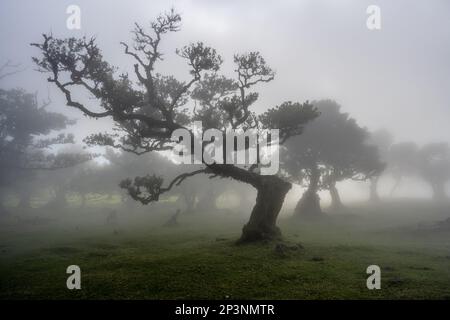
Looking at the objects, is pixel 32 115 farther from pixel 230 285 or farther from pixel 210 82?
pixel 230 285

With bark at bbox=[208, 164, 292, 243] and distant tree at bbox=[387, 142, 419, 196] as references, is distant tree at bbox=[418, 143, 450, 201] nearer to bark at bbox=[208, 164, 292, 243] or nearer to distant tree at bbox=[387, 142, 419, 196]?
distant tree at bbox=[387, 142, 419, 196]

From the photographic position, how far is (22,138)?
65.9 m

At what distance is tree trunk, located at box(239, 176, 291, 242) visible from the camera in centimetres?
2284

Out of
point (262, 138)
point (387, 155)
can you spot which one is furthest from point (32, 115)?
point (387, 155)

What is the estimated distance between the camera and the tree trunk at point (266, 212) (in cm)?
2284

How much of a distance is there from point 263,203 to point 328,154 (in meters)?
37.4

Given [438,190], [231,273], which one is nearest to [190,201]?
[231,273]

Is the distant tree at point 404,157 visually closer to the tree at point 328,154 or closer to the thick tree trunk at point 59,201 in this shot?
the tree at point 328,154

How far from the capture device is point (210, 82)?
32.9 metres

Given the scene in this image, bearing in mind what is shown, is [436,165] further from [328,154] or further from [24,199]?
[24,199]

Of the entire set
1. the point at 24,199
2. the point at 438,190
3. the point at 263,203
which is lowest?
the point at 24,199

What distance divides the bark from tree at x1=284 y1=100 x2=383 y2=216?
31.9 meters

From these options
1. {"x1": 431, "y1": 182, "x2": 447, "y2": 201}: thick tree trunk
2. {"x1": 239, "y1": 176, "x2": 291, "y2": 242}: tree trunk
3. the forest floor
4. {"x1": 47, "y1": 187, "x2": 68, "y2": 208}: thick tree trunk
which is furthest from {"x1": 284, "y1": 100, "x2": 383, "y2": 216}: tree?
{"x1": 47, "y1": 187, "x2": 68, "y2": 208}: thick tree trunk
